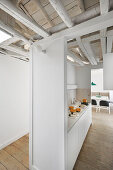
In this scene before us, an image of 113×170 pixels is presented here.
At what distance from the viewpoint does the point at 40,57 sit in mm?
1495

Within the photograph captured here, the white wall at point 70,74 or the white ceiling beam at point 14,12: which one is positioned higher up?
the white ceiling beam at point 14,12

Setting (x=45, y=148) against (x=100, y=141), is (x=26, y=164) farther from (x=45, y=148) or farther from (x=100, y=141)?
(x=100, y=141)

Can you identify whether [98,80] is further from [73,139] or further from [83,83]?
Result: [73,139]

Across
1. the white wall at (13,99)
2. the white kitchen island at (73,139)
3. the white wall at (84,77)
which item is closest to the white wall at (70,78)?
the white wall at (84,77)

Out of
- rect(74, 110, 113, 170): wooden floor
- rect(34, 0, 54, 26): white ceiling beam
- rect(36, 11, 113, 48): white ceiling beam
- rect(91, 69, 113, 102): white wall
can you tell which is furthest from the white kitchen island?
rect(91, 69, 113, 102): white wall

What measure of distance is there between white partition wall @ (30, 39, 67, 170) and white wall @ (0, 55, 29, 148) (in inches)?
43.2

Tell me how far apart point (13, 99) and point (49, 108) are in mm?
1520

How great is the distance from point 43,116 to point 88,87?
2426 millimetres

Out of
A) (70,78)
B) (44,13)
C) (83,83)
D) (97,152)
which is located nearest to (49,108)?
(44,13)

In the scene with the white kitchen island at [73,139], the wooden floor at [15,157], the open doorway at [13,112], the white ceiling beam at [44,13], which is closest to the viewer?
the white ceiling beam at [44,13]

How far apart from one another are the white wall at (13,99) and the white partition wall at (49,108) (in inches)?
43.2

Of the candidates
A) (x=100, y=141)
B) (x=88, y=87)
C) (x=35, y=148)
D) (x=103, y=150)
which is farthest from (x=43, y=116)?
(x=88, y=87)

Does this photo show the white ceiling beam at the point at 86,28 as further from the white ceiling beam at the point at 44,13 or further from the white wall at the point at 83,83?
the white wall at the point at 83,83

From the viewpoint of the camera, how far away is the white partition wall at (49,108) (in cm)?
125
